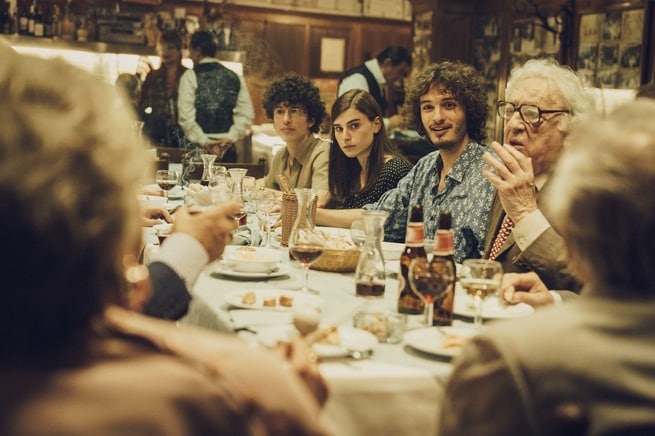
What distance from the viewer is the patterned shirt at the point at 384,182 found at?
4.00 m

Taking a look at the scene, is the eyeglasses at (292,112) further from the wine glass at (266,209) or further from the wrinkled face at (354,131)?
the wine glass at (266,209)

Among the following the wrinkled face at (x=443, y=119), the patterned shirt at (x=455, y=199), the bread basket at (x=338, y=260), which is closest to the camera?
the bread basket at (x=338, y=260)

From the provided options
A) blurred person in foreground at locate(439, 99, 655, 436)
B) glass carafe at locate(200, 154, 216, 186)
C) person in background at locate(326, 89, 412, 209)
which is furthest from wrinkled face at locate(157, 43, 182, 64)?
blurred person in foreground at locate(439, 99, 655, 436)

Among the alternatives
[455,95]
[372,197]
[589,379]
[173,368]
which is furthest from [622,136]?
[372,197]

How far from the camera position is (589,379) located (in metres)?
1.06

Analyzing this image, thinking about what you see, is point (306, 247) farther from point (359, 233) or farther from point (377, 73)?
point (377, 73)

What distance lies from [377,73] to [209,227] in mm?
5530

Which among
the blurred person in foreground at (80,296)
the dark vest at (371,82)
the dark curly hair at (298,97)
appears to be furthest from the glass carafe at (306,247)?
the dark vest at (371,82)

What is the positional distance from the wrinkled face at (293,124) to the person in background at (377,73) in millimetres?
1976

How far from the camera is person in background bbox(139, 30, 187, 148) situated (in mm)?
7674

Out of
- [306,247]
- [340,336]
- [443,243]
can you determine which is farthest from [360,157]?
[340,336]

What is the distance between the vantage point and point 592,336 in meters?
1.08

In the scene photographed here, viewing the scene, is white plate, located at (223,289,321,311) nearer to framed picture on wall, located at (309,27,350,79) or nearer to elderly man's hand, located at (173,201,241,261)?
elderly man's hand, located at (173,201,241,261)

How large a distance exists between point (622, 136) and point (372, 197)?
2.89 metres
